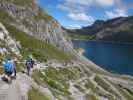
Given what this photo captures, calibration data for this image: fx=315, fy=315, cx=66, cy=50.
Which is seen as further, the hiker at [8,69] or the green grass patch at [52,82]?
the green grass patch at [52,82]

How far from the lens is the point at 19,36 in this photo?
607 ft

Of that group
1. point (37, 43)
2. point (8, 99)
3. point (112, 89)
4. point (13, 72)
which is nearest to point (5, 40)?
point (13, 72)

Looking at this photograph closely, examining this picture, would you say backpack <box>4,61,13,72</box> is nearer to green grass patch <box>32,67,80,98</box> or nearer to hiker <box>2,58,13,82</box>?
hiker <box>2,58,13,82</box>

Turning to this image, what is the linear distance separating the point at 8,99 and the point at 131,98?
346ft

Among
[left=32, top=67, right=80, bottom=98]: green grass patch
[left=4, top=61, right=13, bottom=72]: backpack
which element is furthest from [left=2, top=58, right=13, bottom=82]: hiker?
[left=32, top=67, right=80, bottom=98]: green grass patch

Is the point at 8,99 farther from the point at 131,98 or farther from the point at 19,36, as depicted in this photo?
the point at 19,36

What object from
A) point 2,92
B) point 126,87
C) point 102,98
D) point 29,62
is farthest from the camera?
point 126,87

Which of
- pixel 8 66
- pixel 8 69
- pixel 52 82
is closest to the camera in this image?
pixel 8 66

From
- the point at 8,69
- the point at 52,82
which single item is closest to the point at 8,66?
the point at 8,69

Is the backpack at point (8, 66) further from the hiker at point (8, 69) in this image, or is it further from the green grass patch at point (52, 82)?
the green grass patch at point (52, 82)

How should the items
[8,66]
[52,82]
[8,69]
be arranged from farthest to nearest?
[52,82]
[8,69]
[8,66]

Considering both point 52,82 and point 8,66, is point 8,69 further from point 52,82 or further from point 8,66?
point 52,82

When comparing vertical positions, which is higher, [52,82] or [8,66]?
[8,66]

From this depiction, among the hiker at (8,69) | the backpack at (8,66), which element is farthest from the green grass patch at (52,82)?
the backpack at (8,66)
